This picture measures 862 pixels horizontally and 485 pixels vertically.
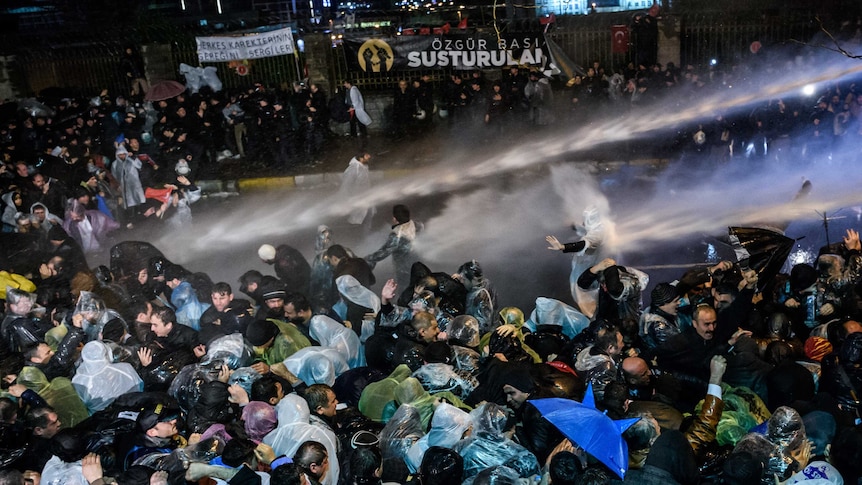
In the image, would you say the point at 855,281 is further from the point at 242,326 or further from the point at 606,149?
the point at 606,149

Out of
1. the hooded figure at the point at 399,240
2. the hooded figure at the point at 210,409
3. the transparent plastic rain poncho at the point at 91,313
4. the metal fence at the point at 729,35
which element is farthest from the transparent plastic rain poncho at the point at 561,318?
the metal fence at the point at 729,35

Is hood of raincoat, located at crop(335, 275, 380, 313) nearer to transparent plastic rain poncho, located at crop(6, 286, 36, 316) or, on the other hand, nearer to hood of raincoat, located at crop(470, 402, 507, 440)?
hood of raincoat, located at crop(470, 402, 507, 440)

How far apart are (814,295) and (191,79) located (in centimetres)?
1277

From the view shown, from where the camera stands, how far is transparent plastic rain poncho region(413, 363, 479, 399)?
4.98m

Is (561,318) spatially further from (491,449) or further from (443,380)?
(491,449)

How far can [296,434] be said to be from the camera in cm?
439

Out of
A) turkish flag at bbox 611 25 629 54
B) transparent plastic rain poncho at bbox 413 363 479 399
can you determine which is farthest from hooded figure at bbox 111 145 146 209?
turkish flag at bbox 611 25 629 54

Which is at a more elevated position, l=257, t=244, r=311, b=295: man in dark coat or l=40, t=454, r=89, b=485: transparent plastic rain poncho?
l=257, t=244, r=311, b=295: man in dark coat

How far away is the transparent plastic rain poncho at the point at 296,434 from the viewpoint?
14.3 feet

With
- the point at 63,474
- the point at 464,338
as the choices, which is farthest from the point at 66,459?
the point at 464,338

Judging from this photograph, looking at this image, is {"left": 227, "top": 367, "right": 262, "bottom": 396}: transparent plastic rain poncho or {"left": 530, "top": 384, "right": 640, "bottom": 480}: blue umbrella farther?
{"left": 227, "top": 367, "right": 262, "bottom": 396}: transparent plastic rain poncho

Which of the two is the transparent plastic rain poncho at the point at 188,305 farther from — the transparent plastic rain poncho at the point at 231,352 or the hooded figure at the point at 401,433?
the hooded figure at the point at 401,433

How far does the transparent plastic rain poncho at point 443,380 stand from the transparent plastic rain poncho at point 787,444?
184 cm

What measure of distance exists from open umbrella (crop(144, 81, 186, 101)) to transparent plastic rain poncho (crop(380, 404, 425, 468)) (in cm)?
1098
